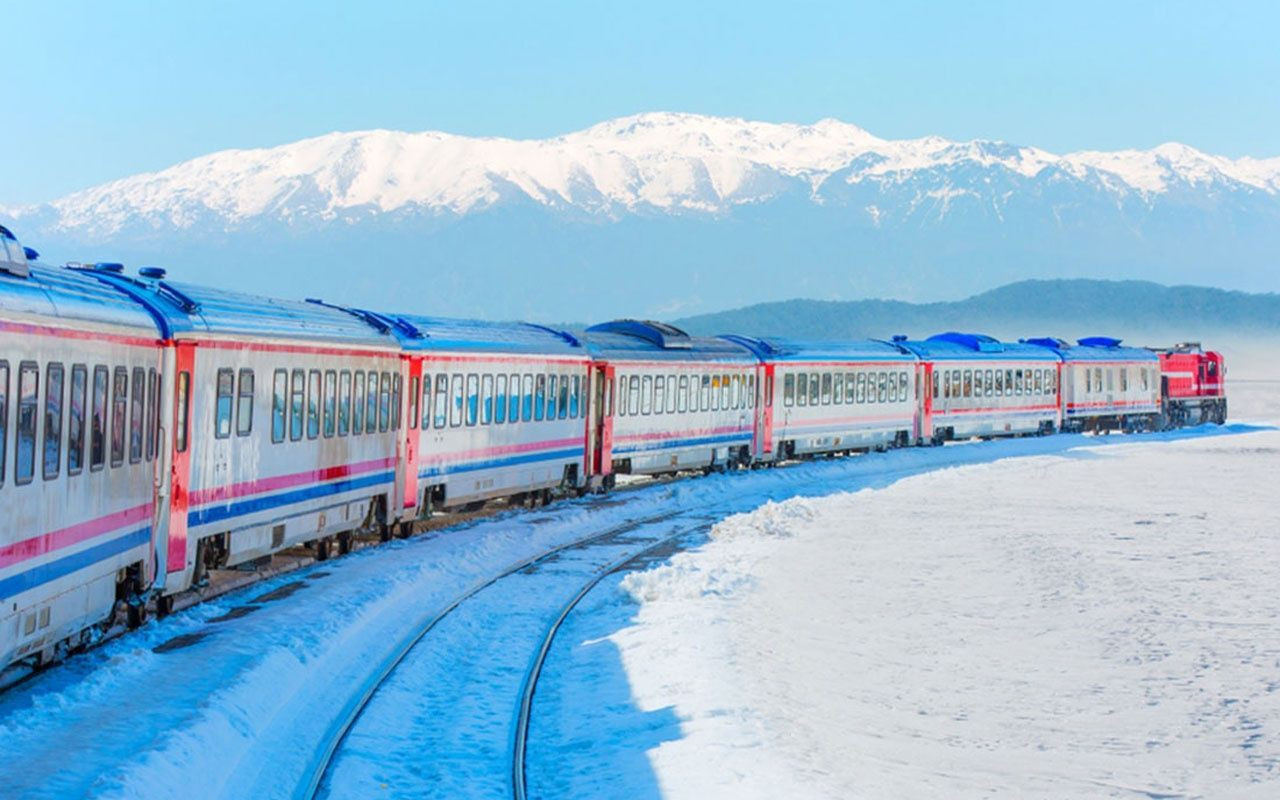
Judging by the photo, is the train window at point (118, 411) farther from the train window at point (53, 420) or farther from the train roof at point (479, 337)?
the train roof at point (479, 337)

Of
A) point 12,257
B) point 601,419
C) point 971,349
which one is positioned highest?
point 971,349

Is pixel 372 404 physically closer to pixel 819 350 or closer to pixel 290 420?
pixel 290 420

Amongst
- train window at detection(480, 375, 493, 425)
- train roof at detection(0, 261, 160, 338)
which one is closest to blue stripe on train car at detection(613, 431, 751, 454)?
train window at detection(480, 375, 493, 425)

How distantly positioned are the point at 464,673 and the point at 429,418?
34.4 feet

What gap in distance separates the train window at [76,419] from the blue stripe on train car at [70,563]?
74 centimetres

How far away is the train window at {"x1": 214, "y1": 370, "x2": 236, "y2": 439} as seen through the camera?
1802 centimetres

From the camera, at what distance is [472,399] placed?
93.0 feet

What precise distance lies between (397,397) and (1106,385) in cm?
4783

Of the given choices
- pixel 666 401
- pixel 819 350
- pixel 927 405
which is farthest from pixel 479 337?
pixel 927 405

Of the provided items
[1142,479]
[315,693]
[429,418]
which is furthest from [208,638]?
[1142,479]

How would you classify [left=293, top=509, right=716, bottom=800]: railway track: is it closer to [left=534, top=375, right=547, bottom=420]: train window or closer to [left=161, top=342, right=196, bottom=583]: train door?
[left=161, top=342, right=196, bottom=583]: train door

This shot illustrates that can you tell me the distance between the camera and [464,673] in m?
16.5

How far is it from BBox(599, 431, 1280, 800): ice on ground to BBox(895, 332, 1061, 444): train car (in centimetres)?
2039

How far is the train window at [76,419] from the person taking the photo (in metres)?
13.3
